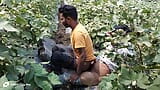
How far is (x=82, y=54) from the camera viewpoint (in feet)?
11.7

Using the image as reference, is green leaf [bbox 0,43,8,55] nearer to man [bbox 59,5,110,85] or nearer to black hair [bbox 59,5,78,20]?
man [bbox 59,5,110,85]

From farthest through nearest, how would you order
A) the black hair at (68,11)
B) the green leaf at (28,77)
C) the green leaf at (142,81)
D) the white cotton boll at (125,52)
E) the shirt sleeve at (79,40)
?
the black hair at (68,11) → the shirt sleeve at (79,40) → the white cotton boll at (125,52) → the green leaf at (28,77) → the green leaf at (142,81)

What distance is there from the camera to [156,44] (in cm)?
211

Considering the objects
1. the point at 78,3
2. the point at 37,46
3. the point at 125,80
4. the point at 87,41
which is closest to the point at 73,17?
the point at 87,41

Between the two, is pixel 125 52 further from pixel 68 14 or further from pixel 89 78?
pixel 68 14

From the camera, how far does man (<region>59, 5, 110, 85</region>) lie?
3.56m

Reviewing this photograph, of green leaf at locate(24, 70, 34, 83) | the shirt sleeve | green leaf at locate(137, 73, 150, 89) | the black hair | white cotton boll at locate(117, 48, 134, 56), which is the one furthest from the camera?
the black hair

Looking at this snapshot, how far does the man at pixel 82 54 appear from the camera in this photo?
3.56 m

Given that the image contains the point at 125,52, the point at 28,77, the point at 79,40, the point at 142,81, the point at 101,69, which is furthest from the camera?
the point at 101,69

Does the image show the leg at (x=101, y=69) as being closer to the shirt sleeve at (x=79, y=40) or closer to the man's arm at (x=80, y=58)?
the man's arm at (x=80, y=58)

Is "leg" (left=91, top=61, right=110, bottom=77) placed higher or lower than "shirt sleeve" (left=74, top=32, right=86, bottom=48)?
lower

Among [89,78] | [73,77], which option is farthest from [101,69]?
[73,77]

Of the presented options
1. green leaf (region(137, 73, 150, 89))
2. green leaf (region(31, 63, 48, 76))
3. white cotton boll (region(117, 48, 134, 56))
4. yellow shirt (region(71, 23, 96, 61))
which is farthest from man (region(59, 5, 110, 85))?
green leaf (region(137, 73, 150, 89))

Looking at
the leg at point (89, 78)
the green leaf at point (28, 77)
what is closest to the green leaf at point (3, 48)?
the green leaf at point (28, 77)
